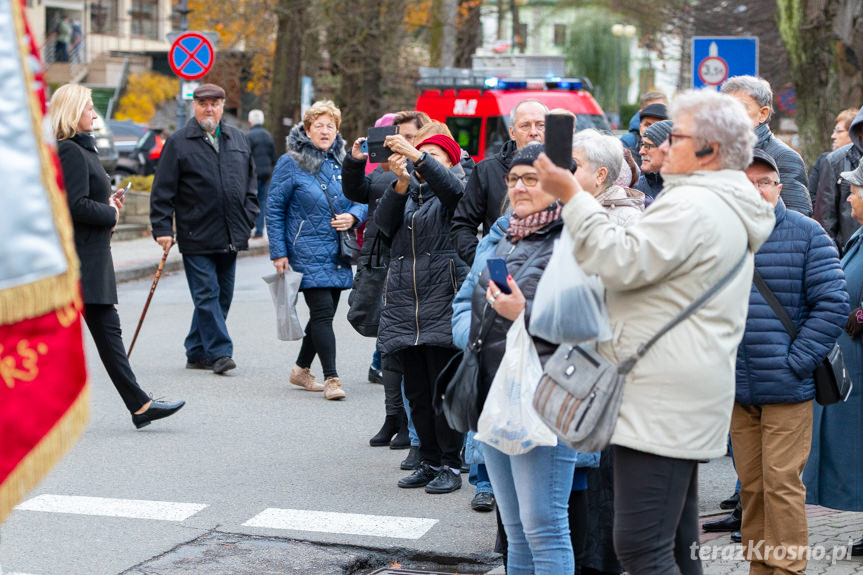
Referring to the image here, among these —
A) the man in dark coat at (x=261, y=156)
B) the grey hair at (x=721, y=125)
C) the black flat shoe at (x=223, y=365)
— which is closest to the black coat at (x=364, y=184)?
the black flat shoe at (x=223, y=365)

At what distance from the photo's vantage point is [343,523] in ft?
18.6

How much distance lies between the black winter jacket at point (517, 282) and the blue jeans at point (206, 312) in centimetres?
548

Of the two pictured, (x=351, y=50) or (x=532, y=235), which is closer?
(x=532, y=235)

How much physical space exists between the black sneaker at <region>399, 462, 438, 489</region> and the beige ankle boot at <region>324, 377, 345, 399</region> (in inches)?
86.2

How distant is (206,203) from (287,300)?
1.33 m

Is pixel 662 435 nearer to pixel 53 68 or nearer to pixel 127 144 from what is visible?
pixel 127 144

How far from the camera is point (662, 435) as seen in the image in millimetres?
3350

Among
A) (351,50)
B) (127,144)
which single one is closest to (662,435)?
(351,50)

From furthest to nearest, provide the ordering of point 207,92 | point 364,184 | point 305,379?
1. point 207,92
2. point 305,379
3. point 364,184

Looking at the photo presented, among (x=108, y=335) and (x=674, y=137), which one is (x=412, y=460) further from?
(x=674, y=137)

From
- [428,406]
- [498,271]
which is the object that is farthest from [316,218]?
[498,271]

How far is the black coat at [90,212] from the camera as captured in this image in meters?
6.69

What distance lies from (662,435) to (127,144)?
27183mm

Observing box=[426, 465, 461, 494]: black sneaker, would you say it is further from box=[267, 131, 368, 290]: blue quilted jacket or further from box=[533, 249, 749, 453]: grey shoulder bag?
box=[533, 249, 749, 453]: grey shoulder bag
